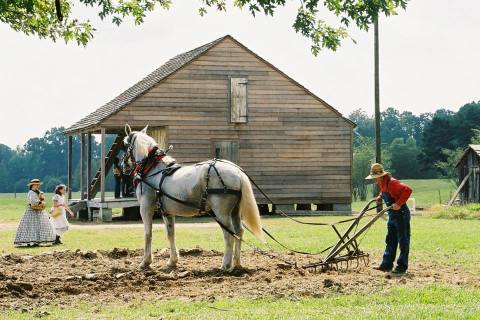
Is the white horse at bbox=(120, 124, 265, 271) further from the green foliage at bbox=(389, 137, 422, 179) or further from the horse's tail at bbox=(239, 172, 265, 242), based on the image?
the green foliage at bbox=(389, 137, 422, 179)

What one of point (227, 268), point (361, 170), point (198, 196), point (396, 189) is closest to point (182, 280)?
point (227, 268)

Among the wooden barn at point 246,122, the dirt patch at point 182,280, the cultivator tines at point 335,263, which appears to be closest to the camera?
the dirt patch at point 182,280

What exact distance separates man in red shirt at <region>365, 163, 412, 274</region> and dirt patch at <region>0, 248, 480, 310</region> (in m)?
0.28

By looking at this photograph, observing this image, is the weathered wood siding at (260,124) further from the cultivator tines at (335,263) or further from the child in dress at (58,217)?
the cultivator tines at (335,263)

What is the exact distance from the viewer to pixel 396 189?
12.2 m

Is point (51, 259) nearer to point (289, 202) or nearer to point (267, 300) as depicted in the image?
point (267, 300)

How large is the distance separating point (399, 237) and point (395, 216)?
344 millimetres

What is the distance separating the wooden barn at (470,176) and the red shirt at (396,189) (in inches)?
1182

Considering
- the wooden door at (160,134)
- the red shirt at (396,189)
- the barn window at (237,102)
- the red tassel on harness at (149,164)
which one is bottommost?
the red shirt at (396,189)

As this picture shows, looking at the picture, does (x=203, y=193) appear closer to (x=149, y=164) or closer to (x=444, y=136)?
(x=149, y=164)

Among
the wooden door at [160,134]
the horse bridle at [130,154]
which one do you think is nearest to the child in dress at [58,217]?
the horse bridle at [130,154]

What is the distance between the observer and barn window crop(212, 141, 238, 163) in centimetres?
3238

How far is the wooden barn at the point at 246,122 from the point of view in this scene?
31.7 m

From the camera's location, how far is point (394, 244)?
12.5 m
